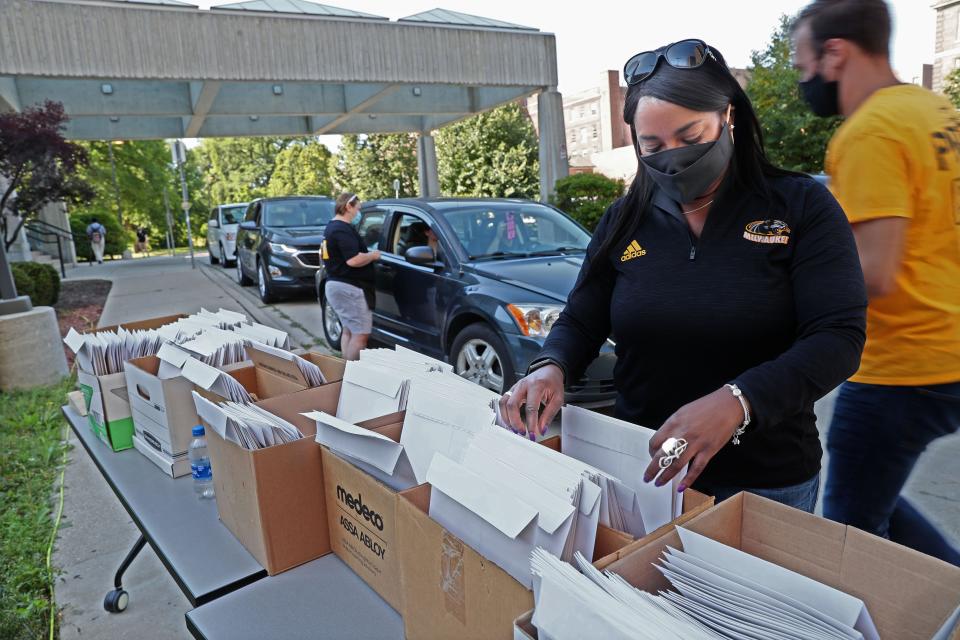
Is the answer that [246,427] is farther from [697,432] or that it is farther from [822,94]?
[822,94]

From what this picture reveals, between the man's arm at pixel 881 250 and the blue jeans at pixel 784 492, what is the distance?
51cm

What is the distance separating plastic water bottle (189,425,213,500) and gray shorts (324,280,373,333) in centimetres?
381

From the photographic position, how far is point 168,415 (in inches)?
84.1

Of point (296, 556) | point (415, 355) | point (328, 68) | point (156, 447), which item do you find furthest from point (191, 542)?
point (328, 68)

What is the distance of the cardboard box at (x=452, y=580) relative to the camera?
0.96 metres

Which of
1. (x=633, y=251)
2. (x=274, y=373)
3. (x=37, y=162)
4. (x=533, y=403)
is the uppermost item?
(x=37, y=162)

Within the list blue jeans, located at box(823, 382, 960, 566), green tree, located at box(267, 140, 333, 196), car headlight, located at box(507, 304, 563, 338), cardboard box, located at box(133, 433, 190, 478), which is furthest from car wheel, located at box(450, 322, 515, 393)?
green tree, located at box(267, 140, 333, 196)

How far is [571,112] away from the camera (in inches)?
2147

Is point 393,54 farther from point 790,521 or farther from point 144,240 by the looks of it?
point 144,240

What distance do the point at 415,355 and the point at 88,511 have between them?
123 inches

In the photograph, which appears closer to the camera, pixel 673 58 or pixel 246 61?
pixel 673 58

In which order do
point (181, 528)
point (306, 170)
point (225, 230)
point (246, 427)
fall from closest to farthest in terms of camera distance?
1. point (246, 427)
2. point (181, 528)
3. point (225, 230)
4. point (306, 170)

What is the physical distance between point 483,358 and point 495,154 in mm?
28830

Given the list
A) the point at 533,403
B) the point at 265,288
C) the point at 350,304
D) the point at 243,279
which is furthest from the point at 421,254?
the point at 243,279
